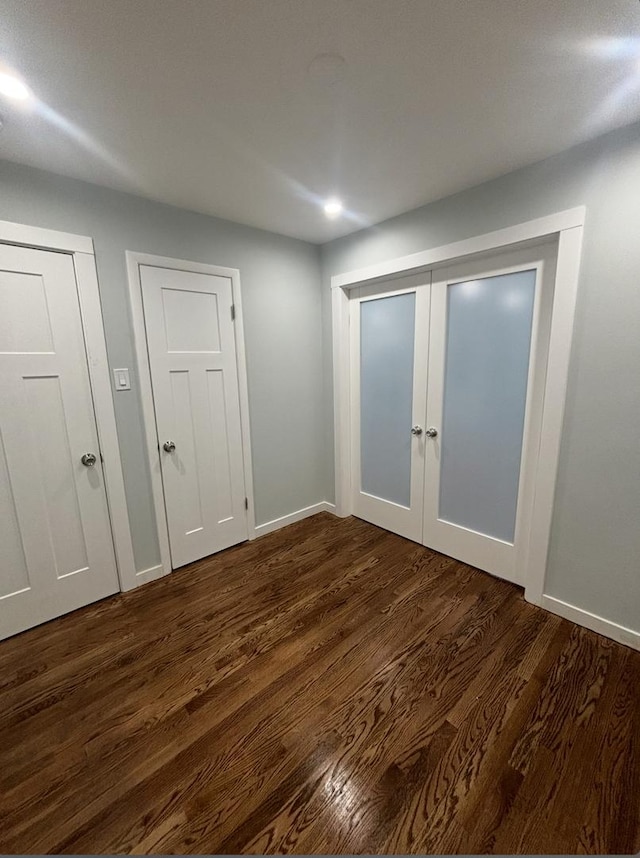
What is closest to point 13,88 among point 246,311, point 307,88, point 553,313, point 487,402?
point 307,88

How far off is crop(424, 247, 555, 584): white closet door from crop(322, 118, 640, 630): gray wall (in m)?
0.21

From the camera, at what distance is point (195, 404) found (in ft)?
7.81

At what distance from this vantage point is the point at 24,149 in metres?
1.55

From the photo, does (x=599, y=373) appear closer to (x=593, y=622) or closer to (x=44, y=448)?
(x=593, y=622)

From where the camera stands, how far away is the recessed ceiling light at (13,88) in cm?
116

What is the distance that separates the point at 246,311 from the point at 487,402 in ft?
5.95

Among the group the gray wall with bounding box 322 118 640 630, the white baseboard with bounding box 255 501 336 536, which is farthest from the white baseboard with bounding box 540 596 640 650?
the white baseboard with bounding box 255 501 336 536

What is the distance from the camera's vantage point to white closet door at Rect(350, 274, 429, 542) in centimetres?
249

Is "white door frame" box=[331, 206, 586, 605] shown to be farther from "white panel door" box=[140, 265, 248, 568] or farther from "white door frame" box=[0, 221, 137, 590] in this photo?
"white door frame" box=[0, 221, 137, 590]

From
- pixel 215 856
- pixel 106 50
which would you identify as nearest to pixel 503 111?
pixel 106 50

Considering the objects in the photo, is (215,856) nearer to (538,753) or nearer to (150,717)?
(150,717)

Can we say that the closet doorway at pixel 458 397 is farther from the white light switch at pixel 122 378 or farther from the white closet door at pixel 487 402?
the white light switch at pixel 122 378

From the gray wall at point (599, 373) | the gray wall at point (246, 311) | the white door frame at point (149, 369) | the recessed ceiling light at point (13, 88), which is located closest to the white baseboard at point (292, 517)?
the gray wall at point (246, 311)

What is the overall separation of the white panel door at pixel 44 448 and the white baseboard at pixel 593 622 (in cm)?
270
